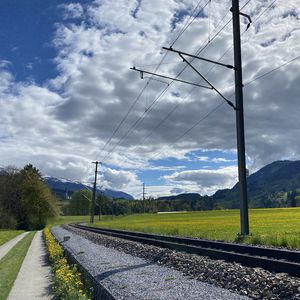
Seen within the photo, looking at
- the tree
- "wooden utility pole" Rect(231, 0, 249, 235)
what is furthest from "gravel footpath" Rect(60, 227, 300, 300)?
the tree

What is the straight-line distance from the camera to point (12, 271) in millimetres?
22469

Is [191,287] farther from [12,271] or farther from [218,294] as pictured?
[12,271]

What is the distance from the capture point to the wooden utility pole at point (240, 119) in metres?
20.3

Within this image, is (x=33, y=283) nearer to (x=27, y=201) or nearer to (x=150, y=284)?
(x=150, y=284)

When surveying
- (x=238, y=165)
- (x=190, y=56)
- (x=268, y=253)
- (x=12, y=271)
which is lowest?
(x=12, y=271)

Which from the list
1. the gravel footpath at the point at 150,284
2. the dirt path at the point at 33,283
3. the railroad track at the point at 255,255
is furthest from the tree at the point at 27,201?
the gravel footpath at the point at 150,284

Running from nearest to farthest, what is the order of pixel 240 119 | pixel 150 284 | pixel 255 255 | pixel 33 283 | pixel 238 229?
pixel 150 284
pixel 255 255
pixel 33 283
pixel 240 119
pixel 238 229

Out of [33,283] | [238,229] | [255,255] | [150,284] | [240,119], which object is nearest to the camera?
[150,284]

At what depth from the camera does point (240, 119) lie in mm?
21359

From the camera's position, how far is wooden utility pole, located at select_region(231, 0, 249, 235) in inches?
800

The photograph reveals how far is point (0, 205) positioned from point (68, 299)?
84.9 metres

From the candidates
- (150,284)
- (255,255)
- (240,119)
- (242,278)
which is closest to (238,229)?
(240,119)

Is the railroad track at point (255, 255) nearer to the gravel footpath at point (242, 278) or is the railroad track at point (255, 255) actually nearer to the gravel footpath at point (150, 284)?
the gravel footpath at point (242, 278)

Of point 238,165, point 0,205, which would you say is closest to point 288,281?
point 238,165
